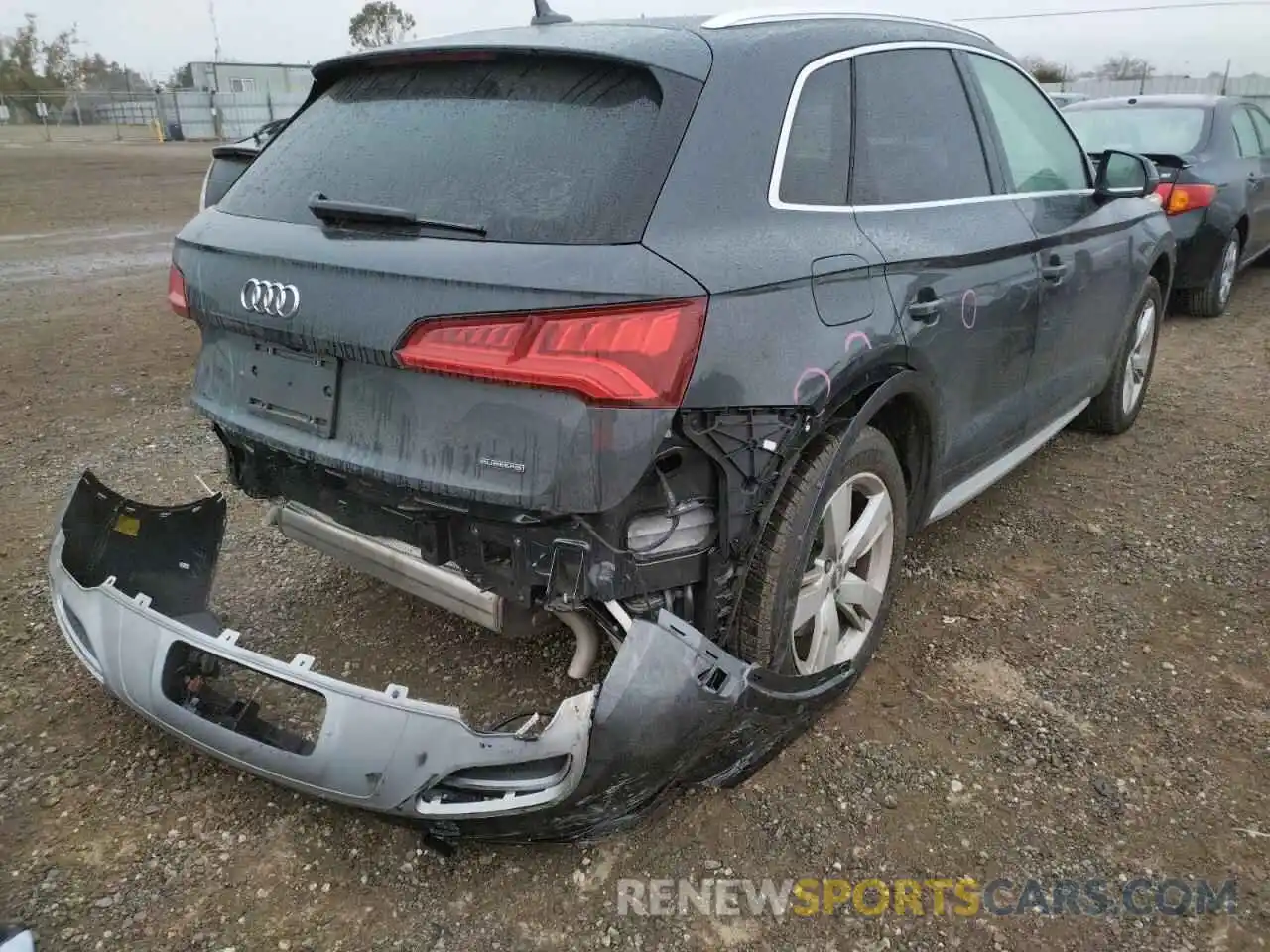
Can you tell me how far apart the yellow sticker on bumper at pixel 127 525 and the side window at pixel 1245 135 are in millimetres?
8067

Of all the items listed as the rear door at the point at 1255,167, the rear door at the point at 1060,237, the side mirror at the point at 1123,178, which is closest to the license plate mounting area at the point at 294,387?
the rear door at the point at 1060,237

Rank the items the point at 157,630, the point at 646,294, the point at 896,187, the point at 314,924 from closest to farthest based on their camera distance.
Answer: the point at 646,294 → the point at 314,924 → the point at 157,630 → the point at 896,187

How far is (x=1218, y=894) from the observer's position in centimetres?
221

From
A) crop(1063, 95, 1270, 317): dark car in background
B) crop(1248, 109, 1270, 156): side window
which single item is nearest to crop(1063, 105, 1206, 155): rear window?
crop(1063, 95, 1270, 317): dark car in background

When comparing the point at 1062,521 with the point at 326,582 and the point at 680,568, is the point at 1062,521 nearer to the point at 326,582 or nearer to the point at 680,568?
the point at 680,568

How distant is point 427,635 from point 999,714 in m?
1.78

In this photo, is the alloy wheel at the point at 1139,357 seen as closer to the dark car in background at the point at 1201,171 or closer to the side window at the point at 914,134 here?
the side window at the point at 914,134

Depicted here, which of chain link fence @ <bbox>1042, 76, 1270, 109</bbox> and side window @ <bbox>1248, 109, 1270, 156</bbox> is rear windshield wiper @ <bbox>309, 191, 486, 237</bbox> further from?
chain link fence @ <bbox>1042, 76, 1270, 109</bbox>

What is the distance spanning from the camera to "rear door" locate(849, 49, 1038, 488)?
2670mm

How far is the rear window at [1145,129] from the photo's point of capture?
7285mm

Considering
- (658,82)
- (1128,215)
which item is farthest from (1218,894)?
(1128,215)

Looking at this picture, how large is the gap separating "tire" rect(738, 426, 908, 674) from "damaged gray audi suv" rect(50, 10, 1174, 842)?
0.03 feet

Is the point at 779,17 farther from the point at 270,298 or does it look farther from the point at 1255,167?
the point at 1255,167

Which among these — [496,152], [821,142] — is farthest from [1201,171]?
[496,152]
